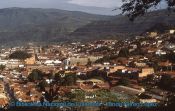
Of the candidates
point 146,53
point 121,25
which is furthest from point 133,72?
point 121,25

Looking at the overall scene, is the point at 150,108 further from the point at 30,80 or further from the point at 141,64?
the point at 141,64

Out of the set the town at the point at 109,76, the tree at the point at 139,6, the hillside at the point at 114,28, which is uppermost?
the tree at the point at 139,6

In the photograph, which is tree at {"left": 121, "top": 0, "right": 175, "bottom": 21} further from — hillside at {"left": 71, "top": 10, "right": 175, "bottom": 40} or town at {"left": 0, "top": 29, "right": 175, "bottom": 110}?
hillside at {"left": 71, "top": 10, "right": 175, "bottom": 40}

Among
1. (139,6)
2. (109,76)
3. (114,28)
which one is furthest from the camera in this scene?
(114,28)

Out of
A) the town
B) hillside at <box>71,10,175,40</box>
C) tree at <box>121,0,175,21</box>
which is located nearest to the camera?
tree at <box>121,0,175,21</box>

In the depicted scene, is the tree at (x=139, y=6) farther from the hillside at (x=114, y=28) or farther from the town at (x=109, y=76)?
the hillside at (x=114, y=28)

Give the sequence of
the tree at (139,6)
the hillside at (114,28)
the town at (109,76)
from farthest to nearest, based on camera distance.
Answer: the hillside at (114,28) → the town at (109,76) → the tree at (139,6)

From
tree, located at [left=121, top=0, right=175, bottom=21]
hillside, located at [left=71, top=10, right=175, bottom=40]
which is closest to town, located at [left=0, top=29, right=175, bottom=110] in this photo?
tree, located at [left=121, top=0, right=175, bottom=21]

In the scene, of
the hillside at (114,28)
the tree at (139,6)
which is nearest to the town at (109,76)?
the tree at (139,6)

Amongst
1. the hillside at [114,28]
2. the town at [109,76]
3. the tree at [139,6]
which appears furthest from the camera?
the hillside at [114,28]

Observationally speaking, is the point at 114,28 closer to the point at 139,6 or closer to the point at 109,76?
the point at 109,76

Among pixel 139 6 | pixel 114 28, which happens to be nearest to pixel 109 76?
pixel 139 6
